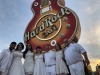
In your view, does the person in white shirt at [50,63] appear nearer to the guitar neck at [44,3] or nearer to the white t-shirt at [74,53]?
the white t-shirt at [74,53]

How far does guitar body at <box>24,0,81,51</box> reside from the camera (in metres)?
5.52

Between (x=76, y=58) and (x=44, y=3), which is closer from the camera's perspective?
(x=76, y=58)

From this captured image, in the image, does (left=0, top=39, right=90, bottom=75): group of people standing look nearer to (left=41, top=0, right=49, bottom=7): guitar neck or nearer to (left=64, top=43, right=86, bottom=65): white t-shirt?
(left=64, top=43, right=86, bottom=65): white t-shirt

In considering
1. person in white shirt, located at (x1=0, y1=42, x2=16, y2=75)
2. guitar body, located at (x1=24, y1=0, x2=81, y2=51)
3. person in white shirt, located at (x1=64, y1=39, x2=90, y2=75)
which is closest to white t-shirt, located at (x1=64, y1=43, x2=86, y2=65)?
person in white shirt, located at (x1=64, y1=39, x2=90, y2=75)

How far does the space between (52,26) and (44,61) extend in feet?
11.5

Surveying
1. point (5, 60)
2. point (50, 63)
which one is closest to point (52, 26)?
point (50, 63)

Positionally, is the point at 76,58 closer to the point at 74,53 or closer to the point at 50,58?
the point at 74,53

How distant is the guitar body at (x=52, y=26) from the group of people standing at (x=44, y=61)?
87.7 inches

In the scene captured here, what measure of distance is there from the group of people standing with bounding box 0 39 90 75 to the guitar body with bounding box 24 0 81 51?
7.31 ft

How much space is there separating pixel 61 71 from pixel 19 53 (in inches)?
60.9

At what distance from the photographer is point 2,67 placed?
98.3 inches

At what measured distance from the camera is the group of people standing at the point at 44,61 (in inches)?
103

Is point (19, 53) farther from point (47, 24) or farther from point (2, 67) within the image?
point (47, 24)

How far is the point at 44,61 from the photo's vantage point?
346 centimetres
